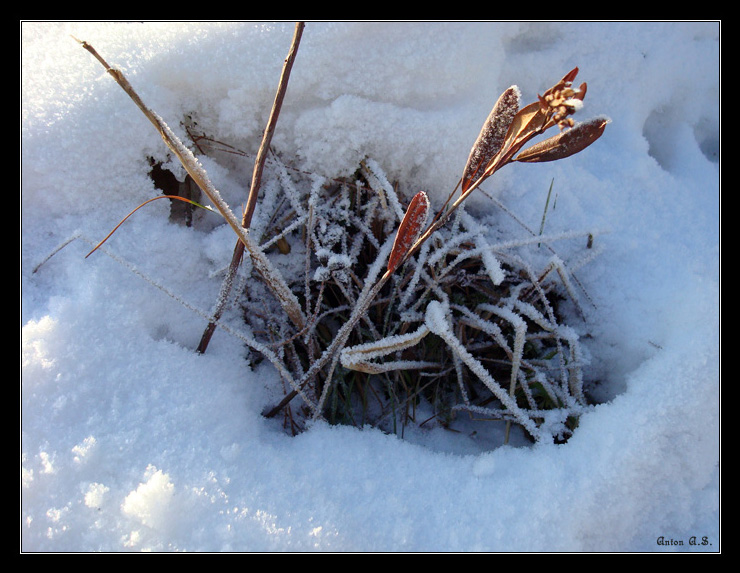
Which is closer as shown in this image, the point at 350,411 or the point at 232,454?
the point at 232,454

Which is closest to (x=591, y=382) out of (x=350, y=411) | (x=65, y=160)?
(x=350, y=411)

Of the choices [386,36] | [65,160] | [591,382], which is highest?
[386,36]

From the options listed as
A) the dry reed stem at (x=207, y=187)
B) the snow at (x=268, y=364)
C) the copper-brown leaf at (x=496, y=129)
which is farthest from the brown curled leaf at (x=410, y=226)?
the snow at (x=268, y=364)

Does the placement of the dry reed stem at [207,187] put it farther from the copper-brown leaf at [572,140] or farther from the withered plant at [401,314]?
the copper-brown leaf at [572,140]

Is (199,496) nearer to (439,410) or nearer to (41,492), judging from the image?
(41,492)

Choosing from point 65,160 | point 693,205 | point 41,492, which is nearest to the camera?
point 41,492

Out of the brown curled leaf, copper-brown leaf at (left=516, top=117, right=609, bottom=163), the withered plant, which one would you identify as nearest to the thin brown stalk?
the withered plant

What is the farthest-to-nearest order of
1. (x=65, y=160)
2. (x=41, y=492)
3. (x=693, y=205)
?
(x=693, y=205), (x=65, y=160), (x=41, y=492)
